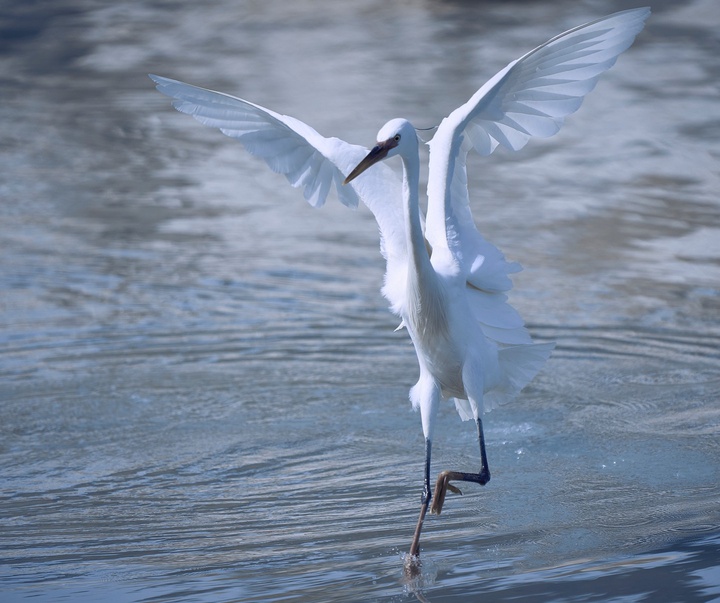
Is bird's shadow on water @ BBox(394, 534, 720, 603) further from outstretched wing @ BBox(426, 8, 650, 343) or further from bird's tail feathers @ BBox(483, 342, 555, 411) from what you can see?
outstretched wing @ BBox(426, 8, 650, 343)

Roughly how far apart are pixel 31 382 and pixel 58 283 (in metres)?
1.95

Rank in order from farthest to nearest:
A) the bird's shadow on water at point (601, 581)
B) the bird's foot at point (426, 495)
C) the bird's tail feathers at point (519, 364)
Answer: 1. the bird's tail feathers at point (519, 364)
2. the bird's foot at point (426, 495)
3. the bird's shadow on water at point (601, 581)

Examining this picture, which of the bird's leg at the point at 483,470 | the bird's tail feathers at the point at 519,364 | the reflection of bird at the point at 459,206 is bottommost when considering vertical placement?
the bird's leg at the point at 483,470

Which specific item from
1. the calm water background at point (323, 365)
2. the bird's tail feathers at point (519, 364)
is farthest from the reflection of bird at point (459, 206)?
the calm water background at point (323, 365)

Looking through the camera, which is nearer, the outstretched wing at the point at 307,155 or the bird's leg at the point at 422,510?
the bird's leg at the point at 422,510

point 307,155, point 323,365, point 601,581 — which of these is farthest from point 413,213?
point 323,365

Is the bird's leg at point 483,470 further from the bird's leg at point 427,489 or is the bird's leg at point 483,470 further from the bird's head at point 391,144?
the bird's head at point 391,144

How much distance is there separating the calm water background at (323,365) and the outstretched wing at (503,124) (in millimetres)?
1011

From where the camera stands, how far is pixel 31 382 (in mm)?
7109

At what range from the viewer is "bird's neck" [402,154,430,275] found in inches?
199

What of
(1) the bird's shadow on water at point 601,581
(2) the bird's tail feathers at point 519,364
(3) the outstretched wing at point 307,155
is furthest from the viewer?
(3) the outstretched wing at point 307,155

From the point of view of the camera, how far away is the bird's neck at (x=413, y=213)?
16.5 ft

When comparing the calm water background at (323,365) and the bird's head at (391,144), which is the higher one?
the bird's head at (391,144)

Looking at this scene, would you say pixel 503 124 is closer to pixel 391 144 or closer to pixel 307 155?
pixel 391 144
